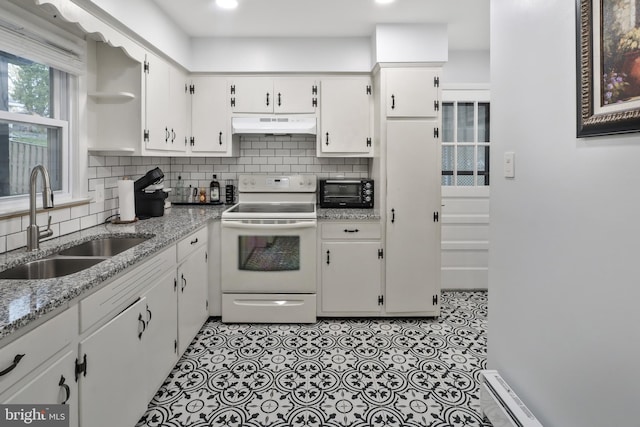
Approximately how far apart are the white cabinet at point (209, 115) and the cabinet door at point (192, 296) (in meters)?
1.05

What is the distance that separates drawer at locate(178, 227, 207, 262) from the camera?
2668 mm

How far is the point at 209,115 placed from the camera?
12.4 feet

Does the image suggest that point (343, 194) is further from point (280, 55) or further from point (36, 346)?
point (36, 346)

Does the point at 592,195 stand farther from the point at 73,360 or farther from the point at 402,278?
the point at 402,278

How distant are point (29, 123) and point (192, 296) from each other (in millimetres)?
1445

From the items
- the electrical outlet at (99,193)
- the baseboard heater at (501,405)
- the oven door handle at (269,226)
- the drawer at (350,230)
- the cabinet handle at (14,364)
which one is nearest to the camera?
the cabinet handle at (14,364)

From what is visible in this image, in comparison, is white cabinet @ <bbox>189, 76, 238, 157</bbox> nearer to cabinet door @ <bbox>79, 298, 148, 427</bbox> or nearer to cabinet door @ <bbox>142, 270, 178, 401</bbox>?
cabinet door @ <bbox>142, 270, 178, 401</bbox>

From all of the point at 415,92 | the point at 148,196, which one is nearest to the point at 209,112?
the point at 148,196

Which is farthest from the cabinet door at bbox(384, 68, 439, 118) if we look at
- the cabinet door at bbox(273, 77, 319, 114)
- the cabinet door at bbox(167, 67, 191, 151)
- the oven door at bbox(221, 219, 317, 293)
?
the cabinet door at bbox(167, 67, 191, 151)

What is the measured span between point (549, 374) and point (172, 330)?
6.56ft

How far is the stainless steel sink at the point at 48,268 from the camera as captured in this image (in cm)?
183

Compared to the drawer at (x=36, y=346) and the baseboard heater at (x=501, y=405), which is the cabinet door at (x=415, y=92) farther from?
the drawer at (x=36, y=346)

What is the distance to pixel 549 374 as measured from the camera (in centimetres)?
163

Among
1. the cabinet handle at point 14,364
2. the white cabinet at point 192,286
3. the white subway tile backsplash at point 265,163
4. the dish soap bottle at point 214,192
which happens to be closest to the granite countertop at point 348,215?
the white subway tile backsplash at point 265,163
